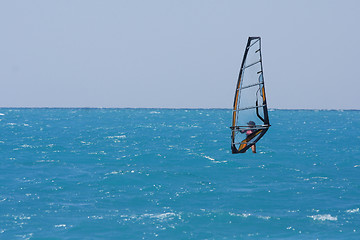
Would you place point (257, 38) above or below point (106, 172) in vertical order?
above

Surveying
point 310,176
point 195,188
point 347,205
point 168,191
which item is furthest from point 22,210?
point 310,176

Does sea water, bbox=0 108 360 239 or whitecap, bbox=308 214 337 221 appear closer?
sea water, bbox=0 108 360 239

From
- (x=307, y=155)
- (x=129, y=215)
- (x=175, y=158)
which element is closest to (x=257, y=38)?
(x=129, y=215)

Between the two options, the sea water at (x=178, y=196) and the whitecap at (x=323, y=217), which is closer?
the sea water at (x=178, y=196)

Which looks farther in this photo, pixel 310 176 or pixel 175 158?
pixel 175 158

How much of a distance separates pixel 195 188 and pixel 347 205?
9.42 metres

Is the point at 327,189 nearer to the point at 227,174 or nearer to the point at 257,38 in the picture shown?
the point at 227,174

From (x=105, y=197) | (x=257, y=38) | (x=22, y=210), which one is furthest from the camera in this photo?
(x=105, y=197)

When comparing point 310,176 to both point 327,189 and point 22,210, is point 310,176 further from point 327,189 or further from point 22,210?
point 22,210

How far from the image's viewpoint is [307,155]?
48.3 m

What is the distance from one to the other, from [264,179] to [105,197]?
476 inches

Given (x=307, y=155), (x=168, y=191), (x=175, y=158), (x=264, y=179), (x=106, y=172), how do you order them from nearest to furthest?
(x=168, y=191), (x=264, y=179), (x=106, y=172), (x=175, y=158), (x=307, y=155)

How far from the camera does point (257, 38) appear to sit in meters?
16.1

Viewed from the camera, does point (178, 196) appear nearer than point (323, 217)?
No
